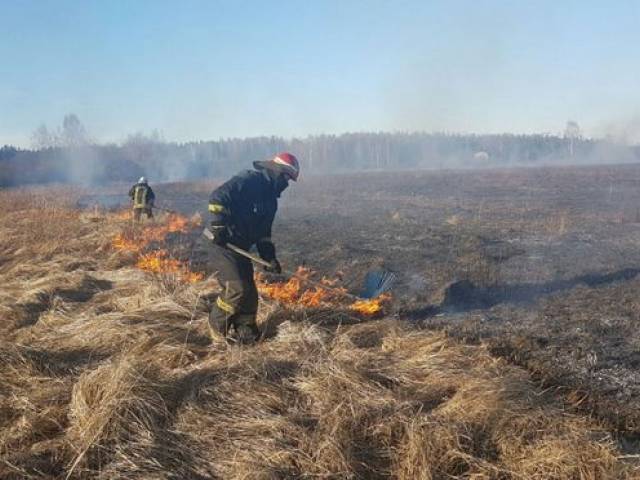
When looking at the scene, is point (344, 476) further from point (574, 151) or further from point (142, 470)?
point (574, 151)

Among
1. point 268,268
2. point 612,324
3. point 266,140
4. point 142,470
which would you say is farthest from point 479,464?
point 266,140

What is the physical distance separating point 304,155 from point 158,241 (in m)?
82.2

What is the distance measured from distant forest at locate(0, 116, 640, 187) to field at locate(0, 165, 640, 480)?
4532 cm

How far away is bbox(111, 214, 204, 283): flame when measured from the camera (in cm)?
794

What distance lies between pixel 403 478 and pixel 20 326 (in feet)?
15.7

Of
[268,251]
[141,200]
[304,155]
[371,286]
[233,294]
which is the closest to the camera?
[233,294]

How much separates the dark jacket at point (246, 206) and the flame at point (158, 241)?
2.19m

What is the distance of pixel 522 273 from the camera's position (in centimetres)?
824

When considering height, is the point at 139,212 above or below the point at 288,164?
below

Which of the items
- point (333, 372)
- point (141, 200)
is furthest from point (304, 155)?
point (333, 372)

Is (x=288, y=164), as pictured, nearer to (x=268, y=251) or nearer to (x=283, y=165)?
(x=283, y=165)

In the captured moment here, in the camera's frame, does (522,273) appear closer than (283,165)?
No

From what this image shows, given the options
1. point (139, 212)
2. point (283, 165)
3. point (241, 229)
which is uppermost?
point (283, 165)

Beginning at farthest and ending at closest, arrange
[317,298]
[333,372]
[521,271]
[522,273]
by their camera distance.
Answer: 1. [521,271]
2. [522,273]
3. [317,298]
4. [333,372]
